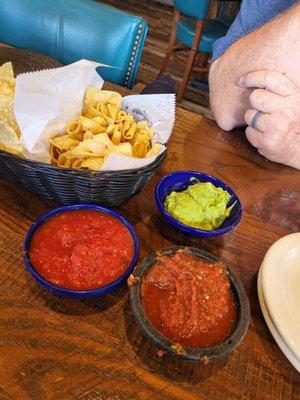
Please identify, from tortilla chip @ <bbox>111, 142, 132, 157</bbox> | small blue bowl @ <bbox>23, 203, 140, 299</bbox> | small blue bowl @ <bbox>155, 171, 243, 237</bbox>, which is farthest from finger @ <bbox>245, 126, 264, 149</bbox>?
small blue bowl @ <bbox>23, 203, 140, 299</bbox>

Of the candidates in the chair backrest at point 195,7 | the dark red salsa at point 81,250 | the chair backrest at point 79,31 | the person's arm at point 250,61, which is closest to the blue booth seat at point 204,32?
the chair backrest at point 195,7

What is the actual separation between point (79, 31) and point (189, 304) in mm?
1430

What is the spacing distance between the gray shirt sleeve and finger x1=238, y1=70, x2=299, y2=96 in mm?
298

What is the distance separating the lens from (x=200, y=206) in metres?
0.99

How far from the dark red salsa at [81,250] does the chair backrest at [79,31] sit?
1.07 meters

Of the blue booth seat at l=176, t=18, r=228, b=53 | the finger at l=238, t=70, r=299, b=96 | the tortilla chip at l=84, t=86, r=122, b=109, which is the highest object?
the finger at l=238, t=70, r=299, b=96

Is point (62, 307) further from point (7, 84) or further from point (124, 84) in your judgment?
point (124, 84)

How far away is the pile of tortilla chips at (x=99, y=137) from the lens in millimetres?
955

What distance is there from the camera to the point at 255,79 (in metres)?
1.22

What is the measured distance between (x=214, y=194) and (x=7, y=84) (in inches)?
27.1

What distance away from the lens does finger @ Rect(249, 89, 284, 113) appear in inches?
47.3

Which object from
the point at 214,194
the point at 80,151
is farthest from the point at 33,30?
the point at 214,194

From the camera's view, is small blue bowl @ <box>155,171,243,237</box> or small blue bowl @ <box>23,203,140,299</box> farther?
small blue bowl @ <box>155,171,243,237</box>

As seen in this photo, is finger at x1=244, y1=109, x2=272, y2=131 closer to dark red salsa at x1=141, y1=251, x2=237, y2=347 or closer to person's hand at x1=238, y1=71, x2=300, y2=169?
person's hand at x1=238, y1=71, x2=300, y2=169
